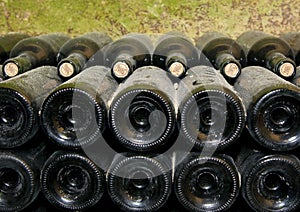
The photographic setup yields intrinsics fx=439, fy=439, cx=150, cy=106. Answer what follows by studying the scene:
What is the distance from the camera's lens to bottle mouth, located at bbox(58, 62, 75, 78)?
1.79m

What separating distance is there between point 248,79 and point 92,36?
94 centimetres

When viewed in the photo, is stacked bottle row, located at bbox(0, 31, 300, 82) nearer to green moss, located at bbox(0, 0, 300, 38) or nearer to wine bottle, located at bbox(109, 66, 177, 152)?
wine bottle, located at bbox(109, 66, 177, 152)

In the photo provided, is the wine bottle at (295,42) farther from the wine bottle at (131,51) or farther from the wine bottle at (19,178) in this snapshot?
the wine bottle at (19,178)

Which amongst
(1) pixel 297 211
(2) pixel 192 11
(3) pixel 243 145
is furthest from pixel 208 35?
(1) pixel 297 211

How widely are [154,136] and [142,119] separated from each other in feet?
0.24

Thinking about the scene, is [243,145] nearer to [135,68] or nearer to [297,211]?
[297,211]

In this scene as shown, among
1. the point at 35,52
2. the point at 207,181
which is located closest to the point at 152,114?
the point at 207,181

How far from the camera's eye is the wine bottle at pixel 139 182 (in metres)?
1.58

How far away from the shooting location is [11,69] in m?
1.82

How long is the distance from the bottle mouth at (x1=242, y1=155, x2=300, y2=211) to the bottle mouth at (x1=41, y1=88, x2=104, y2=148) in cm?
59

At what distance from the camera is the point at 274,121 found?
158cm

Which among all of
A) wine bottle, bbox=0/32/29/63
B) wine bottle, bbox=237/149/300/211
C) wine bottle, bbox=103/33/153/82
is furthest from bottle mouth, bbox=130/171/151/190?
wine bottle, bbox=0/32/29/63

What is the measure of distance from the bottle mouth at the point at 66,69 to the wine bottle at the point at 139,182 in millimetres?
419

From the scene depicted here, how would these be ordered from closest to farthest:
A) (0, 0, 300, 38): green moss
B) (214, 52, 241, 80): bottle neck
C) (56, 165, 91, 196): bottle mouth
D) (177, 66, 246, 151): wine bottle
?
1. (177, 66, 246, 151): wine bottle
2. (56, 165, 91, 196): bottle mouth
3. (214, 52, 241, 80): bottle neck
4. (0, 0, 300, 38): green moss
